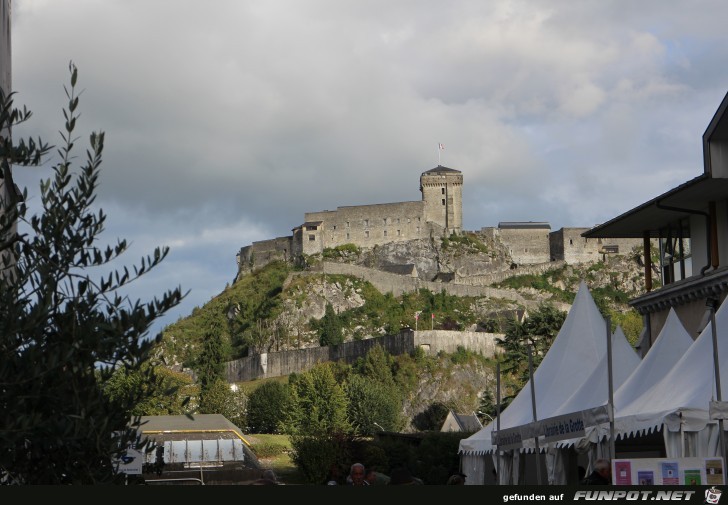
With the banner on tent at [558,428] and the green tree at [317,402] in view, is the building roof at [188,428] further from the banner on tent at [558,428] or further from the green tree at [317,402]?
the green tree at [317,402]

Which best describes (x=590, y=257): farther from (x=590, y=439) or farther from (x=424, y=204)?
(x=590, y=439)

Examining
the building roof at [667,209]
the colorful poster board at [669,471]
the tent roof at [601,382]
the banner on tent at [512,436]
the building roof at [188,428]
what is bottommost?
the colorful poster board at [669,471]

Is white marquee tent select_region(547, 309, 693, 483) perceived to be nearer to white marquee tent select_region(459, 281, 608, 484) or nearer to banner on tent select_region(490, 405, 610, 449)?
banner on tent select_region(490, 405, 610, 449)

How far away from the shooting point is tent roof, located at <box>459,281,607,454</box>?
21141 millimetres

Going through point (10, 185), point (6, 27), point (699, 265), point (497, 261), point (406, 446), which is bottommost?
point (406, 446)

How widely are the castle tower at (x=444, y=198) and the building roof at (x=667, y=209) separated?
82081 mm

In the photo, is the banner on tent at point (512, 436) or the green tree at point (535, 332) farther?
the green tree at point (535, 332)

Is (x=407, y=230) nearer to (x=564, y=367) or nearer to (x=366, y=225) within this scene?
(x=366, y=225)

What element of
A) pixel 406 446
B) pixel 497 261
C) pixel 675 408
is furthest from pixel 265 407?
pixel 675 408

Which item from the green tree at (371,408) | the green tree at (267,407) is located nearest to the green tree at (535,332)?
the green tree at (371,408)

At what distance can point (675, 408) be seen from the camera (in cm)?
1404

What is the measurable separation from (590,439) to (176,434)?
12.4 m

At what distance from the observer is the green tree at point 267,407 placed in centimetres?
7014

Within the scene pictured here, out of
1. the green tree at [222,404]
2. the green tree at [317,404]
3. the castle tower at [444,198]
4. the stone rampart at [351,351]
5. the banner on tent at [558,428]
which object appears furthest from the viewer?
the castle tower at [444,198]
